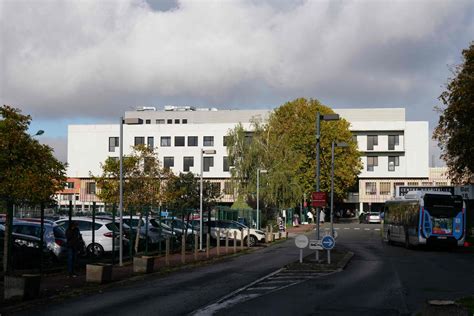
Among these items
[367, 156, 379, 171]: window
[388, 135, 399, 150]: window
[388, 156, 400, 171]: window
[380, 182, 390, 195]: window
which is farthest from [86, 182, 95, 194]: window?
[388, 135, 399, 150]: window

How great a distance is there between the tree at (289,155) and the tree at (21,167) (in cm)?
4396

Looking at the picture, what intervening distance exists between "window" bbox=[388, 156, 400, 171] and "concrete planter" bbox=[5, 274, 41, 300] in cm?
8322

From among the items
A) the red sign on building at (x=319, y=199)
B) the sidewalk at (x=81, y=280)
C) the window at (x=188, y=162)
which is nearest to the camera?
the sidewalk at (x=81, y=280)

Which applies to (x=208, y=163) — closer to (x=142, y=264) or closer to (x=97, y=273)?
(x=142, y=264)

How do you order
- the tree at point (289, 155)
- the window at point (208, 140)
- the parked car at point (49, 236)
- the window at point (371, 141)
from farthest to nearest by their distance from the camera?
the window at point (371, 141) < the window at point (208, 140) < the tree at point (289, 155) < the parked car at point (49, 236)

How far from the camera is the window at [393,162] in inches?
3728

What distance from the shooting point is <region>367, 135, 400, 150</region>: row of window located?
9462 centimetres

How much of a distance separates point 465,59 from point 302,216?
5321cm

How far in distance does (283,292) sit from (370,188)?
265ft

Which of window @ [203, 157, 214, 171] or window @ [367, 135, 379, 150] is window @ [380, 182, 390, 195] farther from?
window @ [203, 157, 214, 171]

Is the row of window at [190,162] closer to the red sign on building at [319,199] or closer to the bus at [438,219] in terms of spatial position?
the bus at [438,219]

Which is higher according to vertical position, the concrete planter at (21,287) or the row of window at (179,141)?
the row of window at (179,141)

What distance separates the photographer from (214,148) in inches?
3644

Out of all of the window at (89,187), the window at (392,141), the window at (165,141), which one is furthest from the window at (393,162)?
the window at (89,187)
